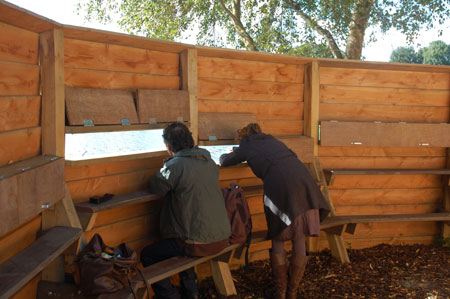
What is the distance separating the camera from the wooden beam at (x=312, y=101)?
5.55 m

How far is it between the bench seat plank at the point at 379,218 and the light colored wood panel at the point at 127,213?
74.5 inches

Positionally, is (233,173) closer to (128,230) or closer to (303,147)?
(303,147)

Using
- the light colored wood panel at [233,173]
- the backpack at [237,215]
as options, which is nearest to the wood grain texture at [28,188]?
the backpack at [237,215]

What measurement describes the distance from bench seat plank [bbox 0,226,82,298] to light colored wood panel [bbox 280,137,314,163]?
286 centimetres

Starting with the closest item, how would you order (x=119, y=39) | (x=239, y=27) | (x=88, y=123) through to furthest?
(x=88, y=123) < (x=119, y=39) < (x=239, y=27)

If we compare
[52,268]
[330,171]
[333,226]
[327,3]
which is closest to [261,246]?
[333,226]

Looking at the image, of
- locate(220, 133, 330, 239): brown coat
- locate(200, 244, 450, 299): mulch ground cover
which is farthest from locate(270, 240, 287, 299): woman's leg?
locate(200, 244, 450, 299): mulch ground cover

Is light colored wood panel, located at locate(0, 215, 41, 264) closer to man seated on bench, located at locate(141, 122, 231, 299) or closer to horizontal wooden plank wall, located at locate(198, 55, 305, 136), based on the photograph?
man seated on bench, located at locate(141, 122, 231, 299)

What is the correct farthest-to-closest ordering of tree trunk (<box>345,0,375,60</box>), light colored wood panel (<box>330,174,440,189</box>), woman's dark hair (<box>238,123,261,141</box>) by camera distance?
tree trunk (<box>345,0,375,60</box>)
light colored wood panel (<box>330,174,440,189</box>)
woman's dark hair (<box>238,123,261,141</box>)

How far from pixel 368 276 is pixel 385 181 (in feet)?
4.81

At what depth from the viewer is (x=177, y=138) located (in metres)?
3.99

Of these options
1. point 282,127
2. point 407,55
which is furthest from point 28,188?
point 407,55

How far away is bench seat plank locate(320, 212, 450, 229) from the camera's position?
526cm

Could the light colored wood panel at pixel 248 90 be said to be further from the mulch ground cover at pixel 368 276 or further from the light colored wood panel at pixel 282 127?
the mulch ground cover at pixel 368 276
